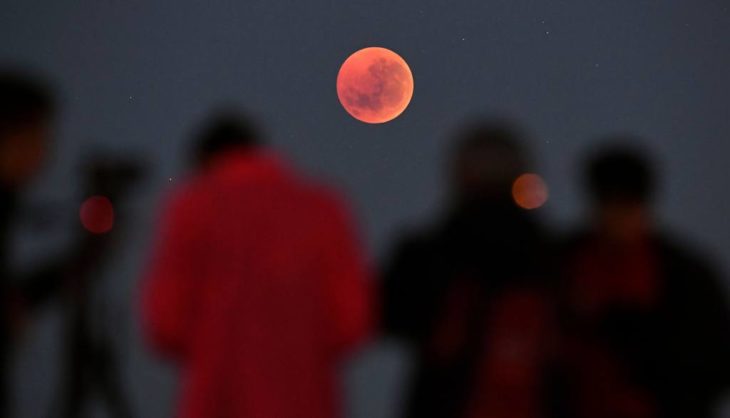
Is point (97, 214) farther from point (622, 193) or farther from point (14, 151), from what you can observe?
point (622, 193)

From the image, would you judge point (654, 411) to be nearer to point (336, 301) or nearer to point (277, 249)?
point (336, 301)

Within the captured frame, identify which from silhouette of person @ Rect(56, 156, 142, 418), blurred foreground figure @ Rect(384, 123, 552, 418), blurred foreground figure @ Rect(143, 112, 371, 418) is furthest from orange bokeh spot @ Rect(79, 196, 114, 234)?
blurred foreground figure @ Rect(384, 123, 552, 418)

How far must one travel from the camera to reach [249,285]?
137 cm

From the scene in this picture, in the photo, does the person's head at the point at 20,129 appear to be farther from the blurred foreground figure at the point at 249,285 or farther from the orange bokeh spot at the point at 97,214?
the orange bokeh spot at the point at 97,214

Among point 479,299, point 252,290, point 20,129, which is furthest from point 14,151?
point 479,299

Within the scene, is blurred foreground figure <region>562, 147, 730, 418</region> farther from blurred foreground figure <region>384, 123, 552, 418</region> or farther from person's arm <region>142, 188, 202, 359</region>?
person's arm <region>142, 188, 202, 359</region>

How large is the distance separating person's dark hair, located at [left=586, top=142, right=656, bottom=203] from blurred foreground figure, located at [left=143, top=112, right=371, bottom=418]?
17.2 inches

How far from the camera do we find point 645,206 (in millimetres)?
1506

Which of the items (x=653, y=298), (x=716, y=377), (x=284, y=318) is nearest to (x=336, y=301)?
(x=284, y=318)

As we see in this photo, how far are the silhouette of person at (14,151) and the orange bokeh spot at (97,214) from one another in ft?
2.21

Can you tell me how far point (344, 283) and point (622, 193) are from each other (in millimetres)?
485

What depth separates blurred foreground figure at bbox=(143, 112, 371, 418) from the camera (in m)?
1.36

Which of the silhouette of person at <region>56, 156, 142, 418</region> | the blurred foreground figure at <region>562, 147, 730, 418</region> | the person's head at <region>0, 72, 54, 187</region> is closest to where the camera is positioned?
the person's head at <region>0, 72, 54, 187</region>

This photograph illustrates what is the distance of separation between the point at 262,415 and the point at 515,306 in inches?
15.9
